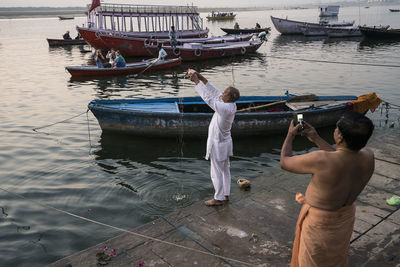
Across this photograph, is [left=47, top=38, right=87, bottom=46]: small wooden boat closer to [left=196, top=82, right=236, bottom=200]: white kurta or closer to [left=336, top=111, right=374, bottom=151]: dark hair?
[left=196, top=82, right=236, bottom=200]: white kurta

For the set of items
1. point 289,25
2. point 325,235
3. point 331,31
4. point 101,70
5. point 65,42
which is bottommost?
point 325,235

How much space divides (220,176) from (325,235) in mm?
2665

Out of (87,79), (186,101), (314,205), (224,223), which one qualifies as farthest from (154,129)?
(87,79)

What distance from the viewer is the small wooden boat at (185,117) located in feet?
30.2

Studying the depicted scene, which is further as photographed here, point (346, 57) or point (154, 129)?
point (346, 57)

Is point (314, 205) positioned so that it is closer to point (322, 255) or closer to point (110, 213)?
point (322, 255)

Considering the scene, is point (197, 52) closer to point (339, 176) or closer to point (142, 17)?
point (142, 17)

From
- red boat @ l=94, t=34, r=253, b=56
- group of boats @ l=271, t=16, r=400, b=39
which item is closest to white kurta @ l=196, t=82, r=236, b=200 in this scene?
red boat @ l=94, t=34, r=253, b=56

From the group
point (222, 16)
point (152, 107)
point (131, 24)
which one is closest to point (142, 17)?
point (131, 24)

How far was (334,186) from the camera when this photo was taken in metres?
2.40

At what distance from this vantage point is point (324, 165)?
239 centimetres

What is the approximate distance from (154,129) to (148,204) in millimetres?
3472

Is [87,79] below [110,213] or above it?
above

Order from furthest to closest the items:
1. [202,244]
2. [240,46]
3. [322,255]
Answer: [240,46] → [202,244] → [322,255]
